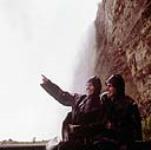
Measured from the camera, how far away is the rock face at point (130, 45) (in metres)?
14.2

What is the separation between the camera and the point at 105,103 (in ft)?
23.9

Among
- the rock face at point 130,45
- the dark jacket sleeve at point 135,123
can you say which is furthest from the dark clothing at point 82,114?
the rock face at point 130,45

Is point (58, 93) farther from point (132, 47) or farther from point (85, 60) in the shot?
point (85, 60)

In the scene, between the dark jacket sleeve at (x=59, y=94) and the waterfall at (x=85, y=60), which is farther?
the waterfall at (x=85, y=60)

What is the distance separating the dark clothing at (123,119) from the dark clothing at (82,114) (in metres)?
0.14

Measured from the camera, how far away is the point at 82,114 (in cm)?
723

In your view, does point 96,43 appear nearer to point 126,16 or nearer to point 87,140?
Result: point 126,16

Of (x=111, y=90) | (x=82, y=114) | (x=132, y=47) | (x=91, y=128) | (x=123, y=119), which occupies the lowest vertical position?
(x=91, y=128)

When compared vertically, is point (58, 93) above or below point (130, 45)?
below

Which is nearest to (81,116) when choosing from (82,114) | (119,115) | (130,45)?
(82,114)

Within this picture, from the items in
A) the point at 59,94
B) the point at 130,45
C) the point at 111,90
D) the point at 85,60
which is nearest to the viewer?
the point at 111,90

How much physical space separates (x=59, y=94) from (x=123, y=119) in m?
1.18

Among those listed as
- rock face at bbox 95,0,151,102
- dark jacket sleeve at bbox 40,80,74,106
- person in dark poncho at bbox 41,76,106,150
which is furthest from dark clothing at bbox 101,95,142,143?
rock face at bbox 95,0,151,102

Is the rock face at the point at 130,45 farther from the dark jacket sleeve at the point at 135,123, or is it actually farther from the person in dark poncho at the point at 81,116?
the dark jacket sleeve at the point at 135,123
